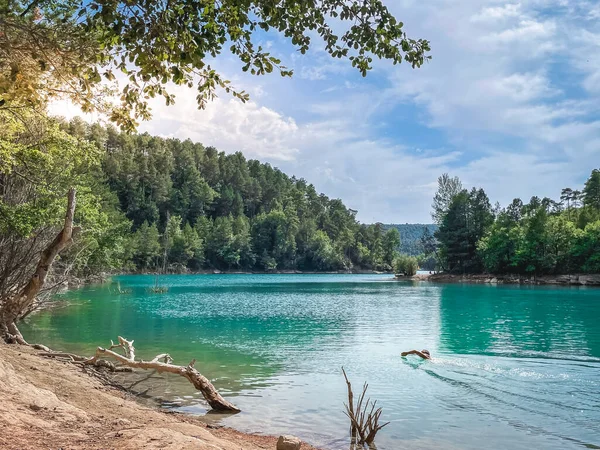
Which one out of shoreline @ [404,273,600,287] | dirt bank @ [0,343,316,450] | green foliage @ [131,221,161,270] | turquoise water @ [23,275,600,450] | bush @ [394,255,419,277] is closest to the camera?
dirt bank @ [0,343,316,450]

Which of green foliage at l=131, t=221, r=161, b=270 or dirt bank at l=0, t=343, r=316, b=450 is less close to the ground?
green foliage at l=131, t=221, r=161, b=270

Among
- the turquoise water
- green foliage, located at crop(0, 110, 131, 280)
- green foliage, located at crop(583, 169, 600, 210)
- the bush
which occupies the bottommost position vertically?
the turquoise water

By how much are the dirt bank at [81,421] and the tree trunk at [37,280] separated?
1.97m

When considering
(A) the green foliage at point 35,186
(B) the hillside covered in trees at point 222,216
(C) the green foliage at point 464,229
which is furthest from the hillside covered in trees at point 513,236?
(A) the green foliage at point 35,186

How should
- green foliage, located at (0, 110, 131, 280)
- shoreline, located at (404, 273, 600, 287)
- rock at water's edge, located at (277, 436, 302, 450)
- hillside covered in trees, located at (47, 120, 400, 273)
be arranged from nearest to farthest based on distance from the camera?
rock at water's edge, located at (277, 436, 302, 450) → green foliage, located at (0, 110, 131, 280) → shoreline, located at (404, 273, 600, 287) → hillside covered in trees, located at (47, 120, 400, 273)

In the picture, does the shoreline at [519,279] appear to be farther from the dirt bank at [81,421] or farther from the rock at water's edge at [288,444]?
the rock at water's edge at [288,444]

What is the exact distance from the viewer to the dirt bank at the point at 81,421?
557 centimetres

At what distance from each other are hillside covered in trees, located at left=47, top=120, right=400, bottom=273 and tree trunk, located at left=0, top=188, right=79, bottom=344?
9920 cm

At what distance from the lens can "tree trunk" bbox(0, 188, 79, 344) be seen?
11746 mm

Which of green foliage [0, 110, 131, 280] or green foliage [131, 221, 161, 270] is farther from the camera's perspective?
green foliage [131, 221, 161, 270]

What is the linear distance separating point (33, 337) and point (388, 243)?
521 ft

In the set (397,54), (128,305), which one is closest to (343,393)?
(397,54)

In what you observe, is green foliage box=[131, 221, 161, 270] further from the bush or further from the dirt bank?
the dirt bank

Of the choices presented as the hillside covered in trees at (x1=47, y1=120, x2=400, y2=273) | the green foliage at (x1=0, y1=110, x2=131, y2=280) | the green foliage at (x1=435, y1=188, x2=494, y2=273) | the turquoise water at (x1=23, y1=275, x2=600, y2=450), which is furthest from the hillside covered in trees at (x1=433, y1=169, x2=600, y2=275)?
the green foliage at (x1=0, y1=110, x2=131, y2=280)
